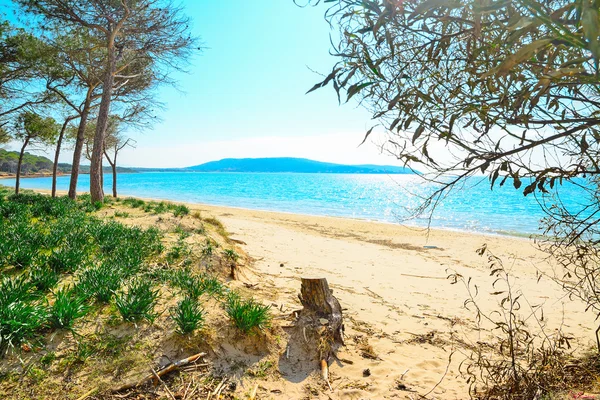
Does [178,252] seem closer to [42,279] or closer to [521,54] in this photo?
[42,279]

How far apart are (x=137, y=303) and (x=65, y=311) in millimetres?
622

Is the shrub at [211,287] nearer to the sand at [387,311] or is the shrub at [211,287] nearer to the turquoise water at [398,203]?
the sand at [387,311]

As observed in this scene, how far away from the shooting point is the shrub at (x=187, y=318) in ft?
11.3

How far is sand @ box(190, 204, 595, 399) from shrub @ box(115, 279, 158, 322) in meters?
1.47

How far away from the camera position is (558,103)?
200cm

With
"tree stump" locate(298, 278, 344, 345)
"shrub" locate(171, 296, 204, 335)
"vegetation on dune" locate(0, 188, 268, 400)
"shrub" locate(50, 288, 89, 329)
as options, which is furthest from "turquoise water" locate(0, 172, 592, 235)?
"shrub" locate(50, 288, 89, 329)

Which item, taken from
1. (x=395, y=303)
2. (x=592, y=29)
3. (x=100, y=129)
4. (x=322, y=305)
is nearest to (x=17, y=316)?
(x=322, y=305)

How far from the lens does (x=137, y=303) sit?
3537 millimetres

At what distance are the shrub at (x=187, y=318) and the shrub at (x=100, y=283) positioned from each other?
79 centimetres

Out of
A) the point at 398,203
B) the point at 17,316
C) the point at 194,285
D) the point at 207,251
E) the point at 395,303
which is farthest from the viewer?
the point at 398,203

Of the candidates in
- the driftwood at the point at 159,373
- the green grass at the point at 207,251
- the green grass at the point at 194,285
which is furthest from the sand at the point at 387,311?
the green grass at the point at 194,285

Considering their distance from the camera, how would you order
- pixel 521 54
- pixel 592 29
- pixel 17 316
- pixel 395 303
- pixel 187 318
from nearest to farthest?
pixel 592 29 < pixel 521 54 < pixel 17 316 < pixel 187 318 < pixel 395 303

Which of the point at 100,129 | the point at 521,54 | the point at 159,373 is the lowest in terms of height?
the point at 159,373

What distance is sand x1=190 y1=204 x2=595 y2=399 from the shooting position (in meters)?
3.71
